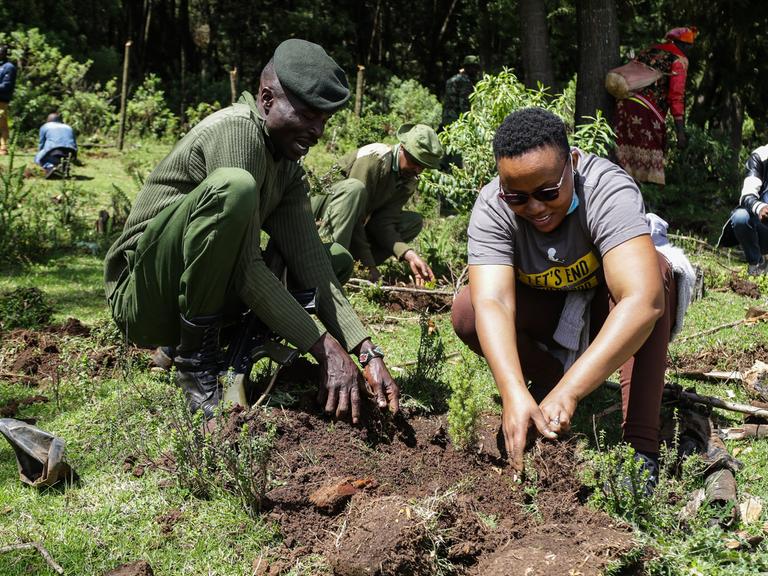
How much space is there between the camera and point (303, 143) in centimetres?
343

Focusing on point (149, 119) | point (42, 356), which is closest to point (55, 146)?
point (149, 119)

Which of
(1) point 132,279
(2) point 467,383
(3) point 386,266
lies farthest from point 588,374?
(3) point 386,266

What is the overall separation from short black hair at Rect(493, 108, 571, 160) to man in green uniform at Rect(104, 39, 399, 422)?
732 millimetres

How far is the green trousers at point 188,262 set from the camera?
314cm

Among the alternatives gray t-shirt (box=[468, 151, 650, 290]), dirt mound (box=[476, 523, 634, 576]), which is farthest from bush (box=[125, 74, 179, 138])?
dirt mound (box=[476, 523, 634, 576])

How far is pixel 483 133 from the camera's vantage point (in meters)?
6.93

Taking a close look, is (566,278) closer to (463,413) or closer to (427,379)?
(463,413)

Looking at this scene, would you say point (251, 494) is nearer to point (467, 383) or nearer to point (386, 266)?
point (467, 383)

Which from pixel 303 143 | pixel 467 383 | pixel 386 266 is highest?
pixel 303 143

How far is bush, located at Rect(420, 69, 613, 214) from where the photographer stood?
6781 millimetres

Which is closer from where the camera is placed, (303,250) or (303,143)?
(303,143)

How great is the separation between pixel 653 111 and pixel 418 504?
752 centimetres

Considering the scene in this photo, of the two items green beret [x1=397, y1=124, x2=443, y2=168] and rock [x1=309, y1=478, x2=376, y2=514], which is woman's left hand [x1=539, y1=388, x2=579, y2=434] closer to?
rock [x1=309, y1=478, x2=376, y2=514]

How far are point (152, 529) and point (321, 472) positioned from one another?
642 mm
